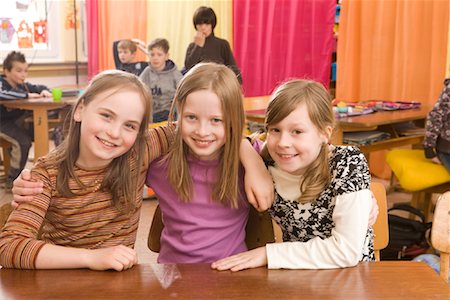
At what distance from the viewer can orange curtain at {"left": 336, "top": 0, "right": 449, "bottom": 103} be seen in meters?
4.59

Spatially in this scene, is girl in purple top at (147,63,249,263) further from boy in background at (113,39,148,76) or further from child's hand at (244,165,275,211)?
boy in background at (113,39,148,76)

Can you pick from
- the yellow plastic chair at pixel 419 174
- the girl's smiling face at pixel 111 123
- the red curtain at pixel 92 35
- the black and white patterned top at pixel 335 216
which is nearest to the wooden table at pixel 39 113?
the red curtain at pixel 92 35

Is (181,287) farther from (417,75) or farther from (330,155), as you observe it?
(417,75)

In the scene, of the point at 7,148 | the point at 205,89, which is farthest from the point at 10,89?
the point at 205,89

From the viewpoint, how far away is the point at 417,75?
4.73 metres

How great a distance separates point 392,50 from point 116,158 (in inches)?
153

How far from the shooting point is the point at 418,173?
3273 millimetres

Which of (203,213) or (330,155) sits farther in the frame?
(203,213)

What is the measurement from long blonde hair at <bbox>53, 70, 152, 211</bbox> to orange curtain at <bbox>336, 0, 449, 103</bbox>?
3621 millimetres

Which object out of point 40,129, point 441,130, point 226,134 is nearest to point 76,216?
point 226,134

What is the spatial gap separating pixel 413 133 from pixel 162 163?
2.76 m

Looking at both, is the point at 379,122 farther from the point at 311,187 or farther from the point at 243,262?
the point at 243,262

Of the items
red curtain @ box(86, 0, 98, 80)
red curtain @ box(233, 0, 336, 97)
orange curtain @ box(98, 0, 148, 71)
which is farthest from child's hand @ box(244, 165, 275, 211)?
red curtain @ box(86, 0, 98, 80)

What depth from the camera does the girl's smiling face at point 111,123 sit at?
4.61 ft
